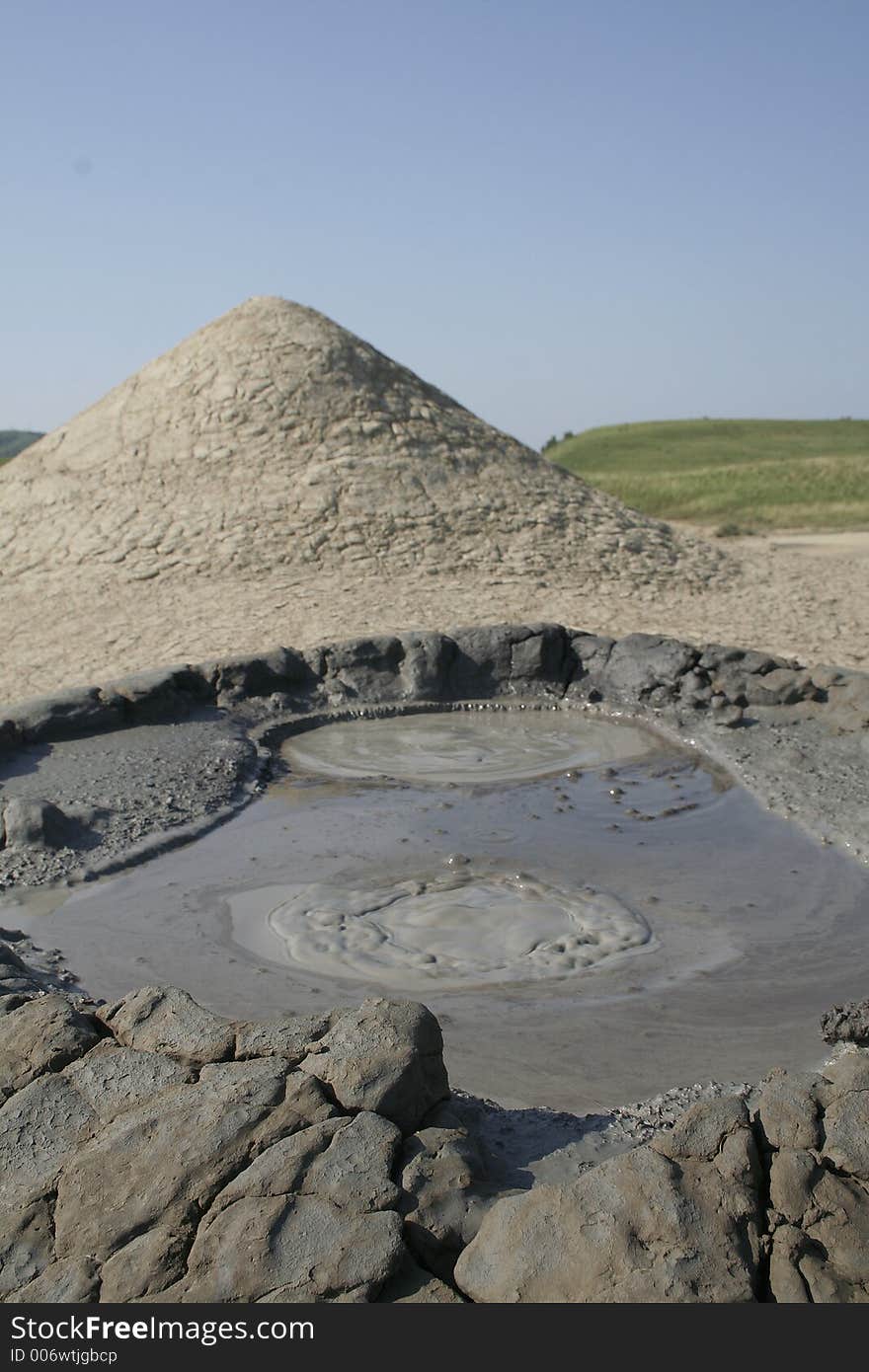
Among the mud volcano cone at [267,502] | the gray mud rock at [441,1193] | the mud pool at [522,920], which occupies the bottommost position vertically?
the mud pool at [522,920]

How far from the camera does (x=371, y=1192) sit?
3484mm

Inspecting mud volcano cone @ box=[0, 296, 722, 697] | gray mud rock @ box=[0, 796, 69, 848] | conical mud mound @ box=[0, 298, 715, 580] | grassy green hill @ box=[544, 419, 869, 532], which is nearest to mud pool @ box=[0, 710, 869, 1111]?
gray mud rock @ box=[0, 796, 69, 848]

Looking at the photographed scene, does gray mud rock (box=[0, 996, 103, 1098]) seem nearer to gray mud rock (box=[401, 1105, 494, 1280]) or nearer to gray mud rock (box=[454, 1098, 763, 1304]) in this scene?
gray mud rock (box=[401, 1105, 494, 1280])

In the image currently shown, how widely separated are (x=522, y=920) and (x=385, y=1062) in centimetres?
327

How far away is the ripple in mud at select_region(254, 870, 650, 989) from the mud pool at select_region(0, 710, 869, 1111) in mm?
16

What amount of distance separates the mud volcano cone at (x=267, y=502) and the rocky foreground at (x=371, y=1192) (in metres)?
10.8

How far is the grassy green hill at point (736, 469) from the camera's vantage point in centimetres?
3256

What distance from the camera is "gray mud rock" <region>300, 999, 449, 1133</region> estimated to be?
3902 millimetres

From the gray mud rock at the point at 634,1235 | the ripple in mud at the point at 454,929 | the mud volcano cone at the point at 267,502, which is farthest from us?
the mud volcano cone at the point at 267,502

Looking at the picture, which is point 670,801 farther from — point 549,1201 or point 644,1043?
point 549,1201

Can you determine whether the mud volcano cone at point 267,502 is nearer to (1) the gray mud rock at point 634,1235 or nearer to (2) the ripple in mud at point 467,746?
(2) the ripple in mud at point 467,746

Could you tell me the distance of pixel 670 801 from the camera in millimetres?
9539

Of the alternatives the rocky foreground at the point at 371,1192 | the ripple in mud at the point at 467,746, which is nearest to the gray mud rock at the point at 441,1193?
the rocky foreground at the point at 371,1192

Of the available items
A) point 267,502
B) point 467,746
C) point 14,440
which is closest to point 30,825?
point 467,746
